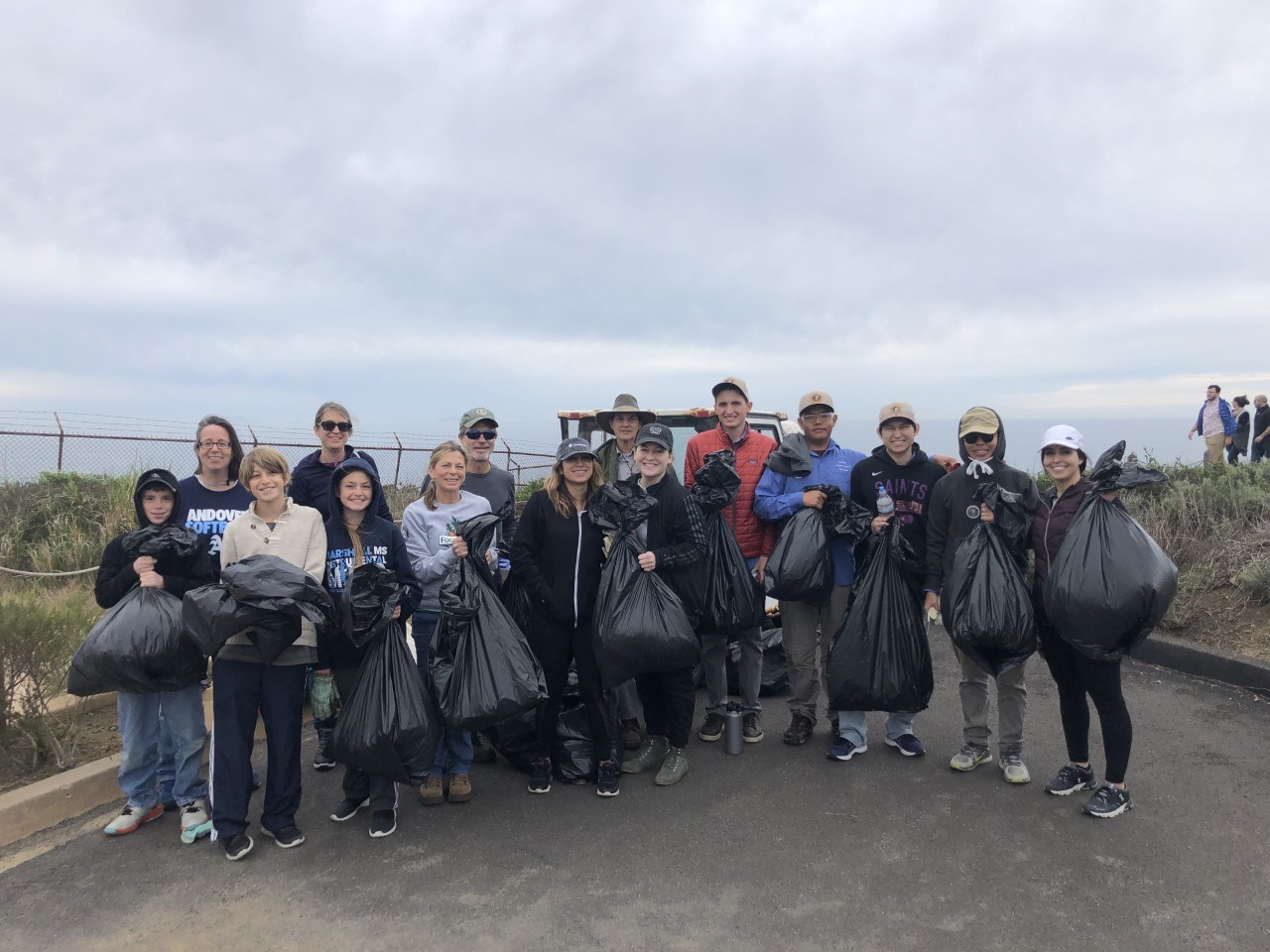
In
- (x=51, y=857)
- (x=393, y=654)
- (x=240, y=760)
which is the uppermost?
(x=393, y=654)

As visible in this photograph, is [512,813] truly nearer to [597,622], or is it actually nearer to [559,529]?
[597,622]

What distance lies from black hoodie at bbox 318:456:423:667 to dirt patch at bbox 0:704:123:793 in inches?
57.5

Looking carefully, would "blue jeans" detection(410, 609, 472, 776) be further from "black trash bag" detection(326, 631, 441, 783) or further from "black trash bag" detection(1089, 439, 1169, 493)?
"black trash bag" detection(1089, 439, 1169, 493)

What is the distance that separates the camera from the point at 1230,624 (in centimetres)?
562

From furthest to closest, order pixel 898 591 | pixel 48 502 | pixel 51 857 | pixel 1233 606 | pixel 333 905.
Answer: pixel 48 502 → pixel 1233 606 → pixel 898 591 → pixel 51 857 → pixel 333 905

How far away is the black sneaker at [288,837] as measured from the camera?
10.5 ft

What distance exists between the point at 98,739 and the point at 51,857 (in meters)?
1.02

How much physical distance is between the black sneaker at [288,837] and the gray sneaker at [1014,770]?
10.1 ft

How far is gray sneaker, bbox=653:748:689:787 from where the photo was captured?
375 cm

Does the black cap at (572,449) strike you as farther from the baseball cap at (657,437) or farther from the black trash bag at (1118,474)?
the black trash bag at (1118,474)

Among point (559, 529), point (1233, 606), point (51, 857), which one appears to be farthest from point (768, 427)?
point (51, 857)

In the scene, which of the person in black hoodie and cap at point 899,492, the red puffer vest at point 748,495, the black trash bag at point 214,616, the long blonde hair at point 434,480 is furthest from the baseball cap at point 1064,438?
the black trash bag at point 214,616

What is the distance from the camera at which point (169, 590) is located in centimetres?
324

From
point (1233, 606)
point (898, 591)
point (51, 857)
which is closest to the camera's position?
point (51, 857)
